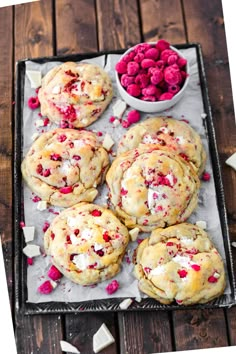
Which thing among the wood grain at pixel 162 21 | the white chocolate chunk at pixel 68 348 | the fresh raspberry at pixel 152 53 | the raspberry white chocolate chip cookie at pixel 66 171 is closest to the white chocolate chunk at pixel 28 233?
the raspberry white chocolate chip cookie at pixel 66 171

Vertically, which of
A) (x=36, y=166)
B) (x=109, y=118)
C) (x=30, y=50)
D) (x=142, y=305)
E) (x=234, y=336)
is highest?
(x=30, y=50)

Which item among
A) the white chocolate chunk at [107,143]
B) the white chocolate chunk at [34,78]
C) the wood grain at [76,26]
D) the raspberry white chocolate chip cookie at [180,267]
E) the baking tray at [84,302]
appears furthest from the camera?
the wood grain at [76,26]

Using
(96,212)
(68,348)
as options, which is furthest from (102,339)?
(96,212)

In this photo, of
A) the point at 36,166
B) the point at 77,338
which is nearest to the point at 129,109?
the point at 36,166

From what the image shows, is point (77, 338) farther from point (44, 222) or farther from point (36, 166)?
point (36, 166)

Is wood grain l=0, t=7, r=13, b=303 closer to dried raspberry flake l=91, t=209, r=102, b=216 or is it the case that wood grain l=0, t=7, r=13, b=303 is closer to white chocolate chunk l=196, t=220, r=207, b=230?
dried raspberry flake l=91, t=209, r=102, b=216

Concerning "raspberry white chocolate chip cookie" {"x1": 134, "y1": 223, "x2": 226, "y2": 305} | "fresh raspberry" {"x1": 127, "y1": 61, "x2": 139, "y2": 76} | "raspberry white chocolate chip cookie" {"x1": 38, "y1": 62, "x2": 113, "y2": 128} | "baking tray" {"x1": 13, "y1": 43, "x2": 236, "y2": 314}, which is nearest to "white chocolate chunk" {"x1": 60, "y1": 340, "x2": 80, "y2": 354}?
"baking tray" {"x1": 13, "y1": 43, "x2": 236, "y2": 314}

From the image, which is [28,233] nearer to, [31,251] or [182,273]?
[31,251]

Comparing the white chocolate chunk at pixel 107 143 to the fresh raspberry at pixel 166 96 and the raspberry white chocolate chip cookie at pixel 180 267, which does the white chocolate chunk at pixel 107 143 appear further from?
the raspberry white chocolate chip cookie at pixel 180 267
